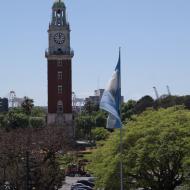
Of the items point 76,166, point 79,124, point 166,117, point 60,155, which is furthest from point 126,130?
point 79,124

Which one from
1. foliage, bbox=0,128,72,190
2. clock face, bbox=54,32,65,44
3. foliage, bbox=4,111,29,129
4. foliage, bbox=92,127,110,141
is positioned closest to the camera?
foliage, bbox=0,128,72,190

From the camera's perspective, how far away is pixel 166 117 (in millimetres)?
38125

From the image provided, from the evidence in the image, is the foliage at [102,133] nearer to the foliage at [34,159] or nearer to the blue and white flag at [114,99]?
the foliage at [34,159]

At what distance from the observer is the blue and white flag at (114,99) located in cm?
2922

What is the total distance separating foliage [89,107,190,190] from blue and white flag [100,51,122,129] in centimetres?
596

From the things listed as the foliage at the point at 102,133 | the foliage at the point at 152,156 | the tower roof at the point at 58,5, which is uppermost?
A: the tower roof at the point at 58,5

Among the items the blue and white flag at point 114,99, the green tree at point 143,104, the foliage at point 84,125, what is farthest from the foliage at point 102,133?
the foliage at point 84,125

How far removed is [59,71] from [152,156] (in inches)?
2756

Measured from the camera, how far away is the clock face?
10475 centimetres

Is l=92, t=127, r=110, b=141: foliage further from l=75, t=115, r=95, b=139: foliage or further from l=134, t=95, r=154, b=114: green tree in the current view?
l=75, t=115, r=95, b=139: foliage

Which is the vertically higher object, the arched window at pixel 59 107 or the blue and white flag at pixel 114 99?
the arched window at pixel 59 107

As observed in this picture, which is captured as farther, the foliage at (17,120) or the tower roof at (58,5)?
the foliage at (17,120)

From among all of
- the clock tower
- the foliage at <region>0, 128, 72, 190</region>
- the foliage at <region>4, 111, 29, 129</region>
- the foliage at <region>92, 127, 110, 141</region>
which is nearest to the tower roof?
the clock tower

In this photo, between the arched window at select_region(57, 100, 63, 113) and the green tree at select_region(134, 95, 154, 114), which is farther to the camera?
the green tree at select_region(134, 95, 154, 114)
